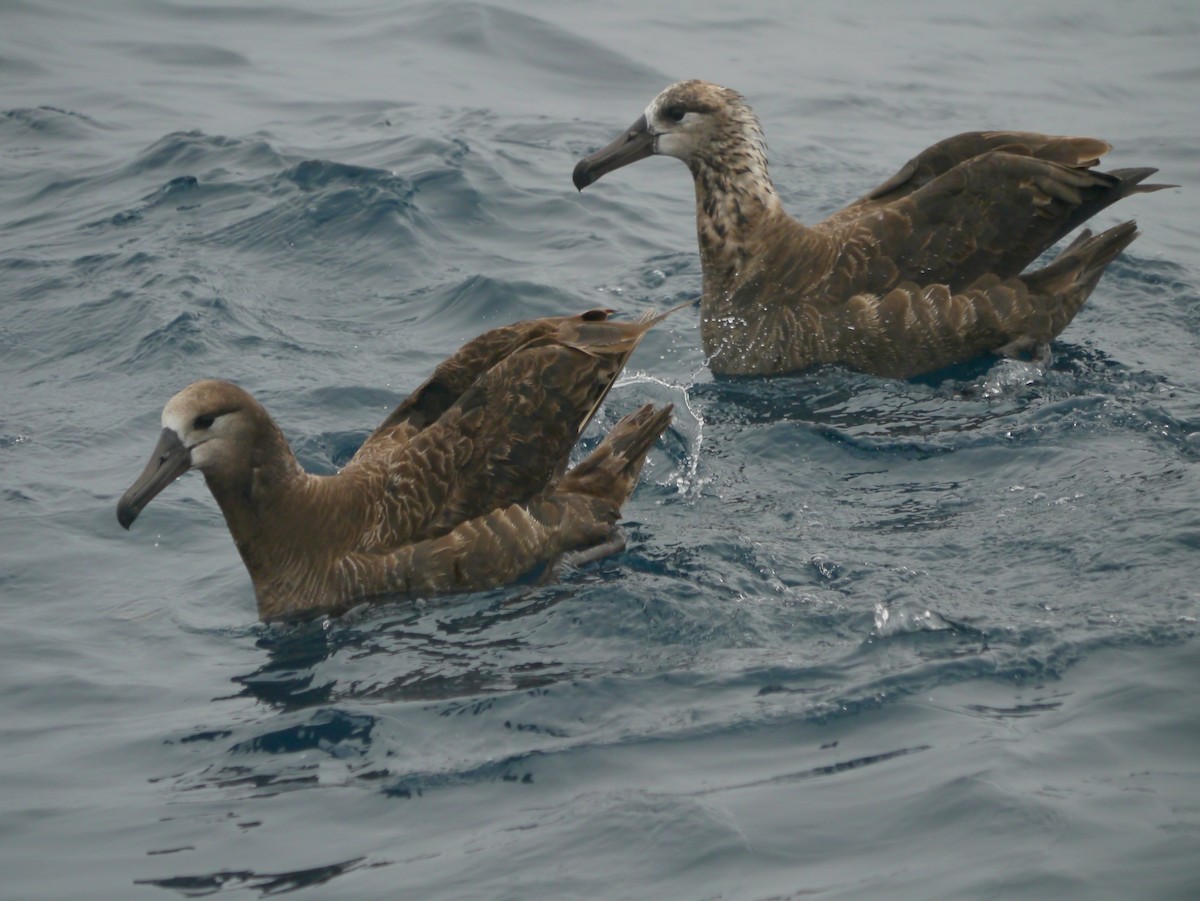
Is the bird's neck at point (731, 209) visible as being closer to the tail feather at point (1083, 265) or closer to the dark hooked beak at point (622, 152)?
the dark hooked beak at point (622, 152)

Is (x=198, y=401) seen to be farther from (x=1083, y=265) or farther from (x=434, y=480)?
(x=1083, y=265)

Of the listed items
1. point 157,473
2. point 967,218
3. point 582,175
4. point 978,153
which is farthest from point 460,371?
point 978,153

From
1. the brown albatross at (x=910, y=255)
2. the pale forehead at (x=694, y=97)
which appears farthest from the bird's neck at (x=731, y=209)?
the pale forehead at (x=694, y=97)

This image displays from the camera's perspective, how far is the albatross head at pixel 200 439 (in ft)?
24.5

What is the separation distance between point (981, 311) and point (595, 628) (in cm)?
419

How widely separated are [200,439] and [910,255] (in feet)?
16.2

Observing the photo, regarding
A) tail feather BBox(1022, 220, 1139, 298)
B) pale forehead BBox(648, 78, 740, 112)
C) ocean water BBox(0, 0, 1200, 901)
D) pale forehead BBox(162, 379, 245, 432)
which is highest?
pale forehead BBox(648, 78, 740, 112)

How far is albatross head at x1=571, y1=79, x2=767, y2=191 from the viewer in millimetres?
11062

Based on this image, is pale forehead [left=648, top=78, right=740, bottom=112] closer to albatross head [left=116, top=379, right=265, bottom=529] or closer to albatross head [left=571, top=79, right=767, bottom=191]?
albatross head [left=571, top=79, right=767, bottom=191]

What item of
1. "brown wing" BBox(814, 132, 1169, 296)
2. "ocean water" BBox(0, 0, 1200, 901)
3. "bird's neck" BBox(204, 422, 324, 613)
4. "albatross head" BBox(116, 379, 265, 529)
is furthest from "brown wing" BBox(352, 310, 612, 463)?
"brown wing" BBox(814, 132, 1169, 296)

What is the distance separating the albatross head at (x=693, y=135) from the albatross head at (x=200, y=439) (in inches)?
155

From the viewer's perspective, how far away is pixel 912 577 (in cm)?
764

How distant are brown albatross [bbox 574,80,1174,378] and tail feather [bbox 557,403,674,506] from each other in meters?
2.11

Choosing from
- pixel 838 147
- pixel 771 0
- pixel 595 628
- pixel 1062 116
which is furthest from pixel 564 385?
pixel 771 0
